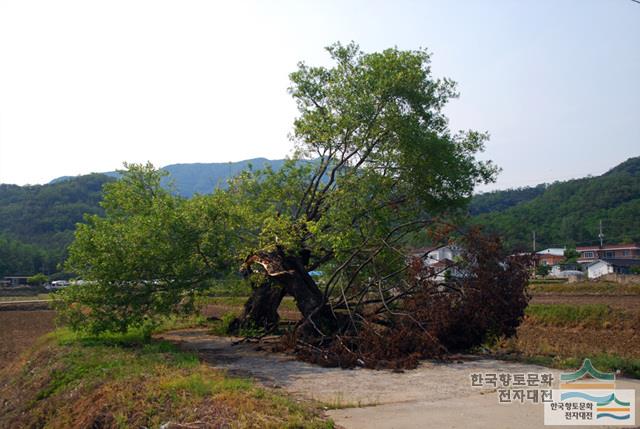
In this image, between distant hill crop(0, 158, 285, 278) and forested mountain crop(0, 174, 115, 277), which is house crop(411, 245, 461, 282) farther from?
forested mountain crop(0, 174, 115, 277)

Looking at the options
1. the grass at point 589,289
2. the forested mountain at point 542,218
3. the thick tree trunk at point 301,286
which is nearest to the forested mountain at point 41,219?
the forested mountain at point 542,218

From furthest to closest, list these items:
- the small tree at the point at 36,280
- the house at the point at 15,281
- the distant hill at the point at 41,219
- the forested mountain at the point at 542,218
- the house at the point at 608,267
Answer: the distant hill at the point at 41,219 < the forested mountain at the point at 542,218 < the house at the point at 15,281 < the small tree at the point at 36,280 < the house at the point at 608,267

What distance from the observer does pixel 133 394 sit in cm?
940

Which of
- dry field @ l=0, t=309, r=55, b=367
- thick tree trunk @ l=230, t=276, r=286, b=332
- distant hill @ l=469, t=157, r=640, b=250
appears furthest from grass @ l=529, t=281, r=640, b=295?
distant hill @ l=469, t=157, r=640, b=250

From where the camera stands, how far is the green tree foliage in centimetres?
1530

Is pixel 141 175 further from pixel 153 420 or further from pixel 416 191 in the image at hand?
pixel 153 420

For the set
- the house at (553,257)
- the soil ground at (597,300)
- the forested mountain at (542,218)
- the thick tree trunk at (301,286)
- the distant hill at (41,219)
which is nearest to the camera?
the thick tree trunk at (301,286)

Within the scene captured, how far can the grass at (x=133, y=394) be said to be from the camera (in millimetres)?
7934

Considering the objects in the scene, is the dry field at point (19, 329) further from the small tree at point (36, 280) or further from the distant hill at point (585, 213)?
the distant hill at point (585, 213)

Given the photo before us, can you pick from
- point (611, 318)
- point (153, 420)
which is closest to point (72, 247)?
point (153, 420)

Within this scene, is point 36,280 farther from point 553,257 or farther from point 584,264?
point 584,264

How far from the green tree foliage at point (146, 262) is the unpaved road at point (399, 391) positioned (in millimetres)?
2054

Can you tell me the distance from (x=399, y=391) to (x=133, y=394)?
4.40 m

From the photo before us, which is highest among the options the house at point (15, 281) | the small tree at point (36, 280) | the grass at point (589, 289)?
the grass at point (589, 289)
